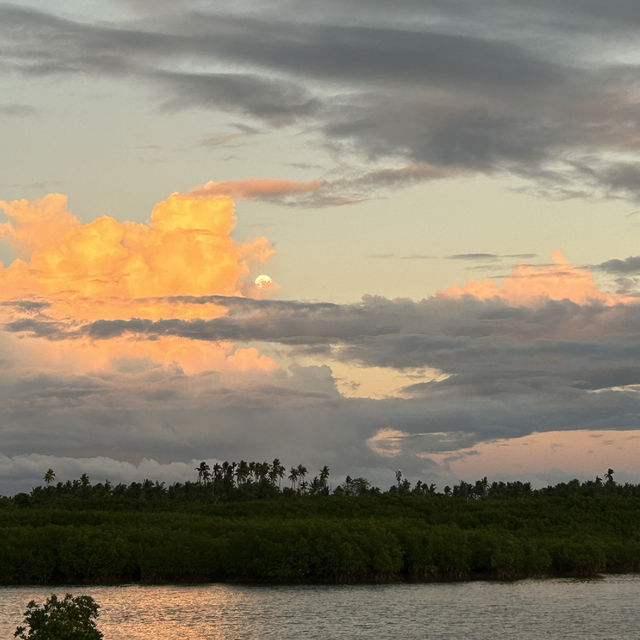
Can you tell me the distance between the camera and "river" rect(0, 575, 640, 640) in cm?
9594

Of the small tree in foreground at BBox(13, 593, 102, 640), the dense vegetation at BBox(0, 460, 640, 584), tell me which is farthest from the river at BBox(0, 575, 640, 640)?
the small tree in foreground at BBox(13, 593, 102, 640)

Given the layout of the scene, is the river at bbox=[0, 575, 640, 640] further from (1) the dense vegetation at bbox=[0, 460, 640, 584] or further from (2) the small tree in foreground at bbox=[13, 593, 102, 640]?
(2) the small tree in foreground at bbox=[13, 593, 102, 640]

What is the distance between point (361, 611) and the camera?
358ft

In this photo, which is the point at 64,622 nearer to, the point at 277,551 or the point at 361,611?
the point at 361,611

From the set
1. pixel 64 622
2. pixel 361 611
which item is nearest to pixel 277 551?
pixel 361 611

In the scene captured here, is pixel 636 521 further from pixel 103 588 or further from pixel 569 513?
pixel 103 588

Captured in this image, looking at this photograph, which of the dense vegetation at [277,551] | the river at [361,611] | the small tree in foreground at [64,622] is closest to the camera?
the small tree in foreground at [64,622]

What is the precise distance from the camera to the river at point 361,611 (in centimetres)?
9594

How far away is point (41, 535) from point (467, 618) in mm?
61010

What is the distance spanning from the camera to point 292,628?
320ft

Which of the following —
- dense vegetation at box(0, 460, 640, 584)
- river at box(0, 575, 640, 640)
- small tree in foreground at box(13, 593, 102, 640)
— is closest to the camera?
small tree in foreground at box(13, 593, 102, 640)

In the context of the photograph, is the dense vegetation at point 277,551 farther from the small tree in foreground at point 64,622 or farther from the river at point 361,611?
the small tree in foreground at point 64,622

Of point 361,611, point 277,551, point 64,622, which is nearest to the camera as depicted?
point 64,622

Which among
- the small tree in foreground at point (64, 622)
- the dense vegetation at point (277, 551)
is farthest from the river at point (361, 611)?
the small tree in foreground at point (64, 622)
